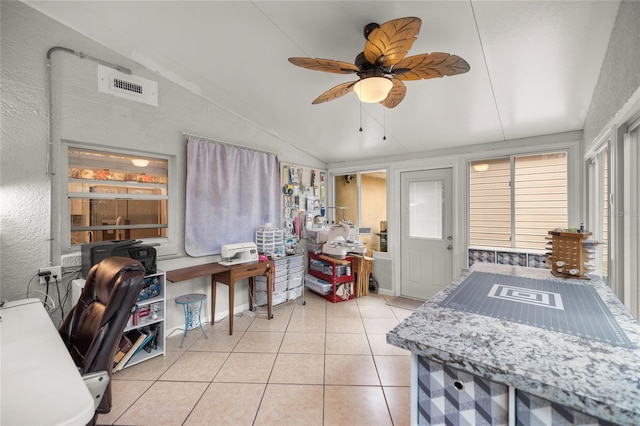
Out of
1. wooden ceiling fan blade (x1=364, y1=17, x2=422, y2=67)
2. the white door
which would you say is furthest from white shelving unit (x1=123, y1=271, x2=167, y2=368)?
the white door

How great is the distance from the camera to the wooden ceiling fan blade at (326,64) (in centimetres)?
155

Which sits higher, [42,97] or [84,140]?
[42,97]

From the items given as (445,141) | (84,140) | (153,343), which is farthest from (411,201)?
(84,140)

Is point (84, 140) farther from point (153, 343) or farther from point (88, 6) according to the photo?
point (153, 343)

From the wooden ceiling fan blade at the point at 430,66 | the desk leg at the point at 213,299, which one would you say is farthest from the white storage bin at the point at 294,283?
the wooden ceiling fan blade at the point at 430,66

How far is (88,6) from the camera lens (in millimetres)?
2002

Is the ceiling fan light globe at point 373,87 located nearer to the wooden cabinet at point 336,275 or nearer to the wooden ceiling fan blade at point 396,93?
the wooden ceiling fan blade at point 396,93

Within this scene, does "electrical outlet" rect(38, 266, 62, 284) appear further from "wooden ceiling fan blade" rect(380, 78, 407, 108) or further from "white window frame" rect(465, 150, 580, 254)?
"white window frame" rect(465, 150, 580, 254)

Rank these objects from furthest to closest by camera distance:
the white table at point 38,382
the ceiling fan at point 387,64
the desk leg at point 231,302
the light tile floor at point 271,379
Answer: the desk leg at point 231,302 → the light tile floor at point 271,379 → the ceiling fan at point 387,64 → the white table at point 38,382

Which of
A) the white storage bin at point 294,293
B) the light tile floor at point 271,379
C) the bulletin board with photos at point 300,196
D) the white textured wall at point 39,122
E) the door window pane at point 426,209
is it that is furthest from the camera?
the bulletin board with photos at point 300,196

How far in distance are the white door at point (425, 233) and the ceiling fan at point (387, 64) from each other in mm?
2430

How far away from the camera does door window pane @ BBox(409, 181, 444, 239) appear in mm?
3877

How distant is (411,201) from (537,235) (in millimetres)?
1541

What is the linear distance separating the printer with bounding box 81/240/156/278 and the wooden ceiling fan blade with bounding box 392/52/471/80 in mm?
2320
